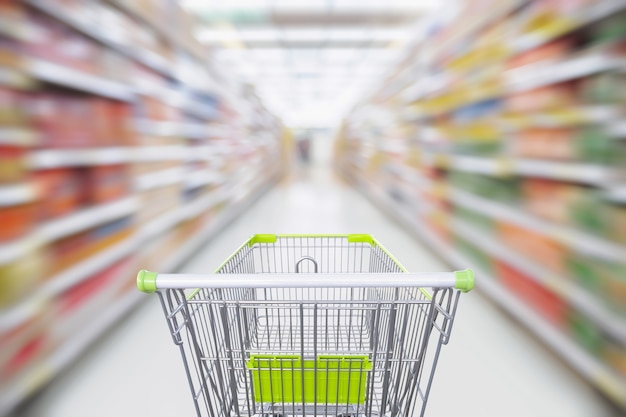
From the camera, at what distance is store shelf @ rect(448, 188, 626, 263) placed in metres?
1.61

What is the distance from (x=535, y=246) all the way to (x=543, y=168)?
0.46 m

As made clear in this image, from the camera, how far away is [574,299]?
1.80m

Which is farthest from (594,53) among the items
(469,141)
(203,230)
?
(203,230)

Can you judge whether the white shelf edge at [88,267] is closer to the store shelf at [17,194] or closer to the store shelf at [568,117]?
the store shelf at [17,194]

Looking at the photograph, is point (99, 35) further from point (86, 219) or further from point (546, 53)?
point (546, 53)

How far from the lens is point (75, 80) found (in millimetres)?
1943

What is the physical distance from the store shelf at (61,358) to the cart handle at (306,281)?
48.3 inches

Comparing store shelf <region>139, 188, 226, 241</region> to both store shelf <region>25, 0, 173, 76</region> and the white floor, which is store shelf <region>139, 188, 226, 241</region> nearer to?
the white floor

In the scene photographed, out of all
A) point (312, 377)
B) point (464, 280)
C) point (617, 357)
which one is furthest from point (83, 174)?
point (617, 357)

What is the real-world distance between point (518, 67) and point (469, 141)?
851mm

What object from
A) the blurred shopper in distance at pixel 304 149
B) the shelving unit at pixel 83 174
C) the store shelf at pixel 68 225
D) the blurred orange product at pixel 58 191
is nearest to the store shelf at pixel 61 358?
the shelving unit at pixel 83 174

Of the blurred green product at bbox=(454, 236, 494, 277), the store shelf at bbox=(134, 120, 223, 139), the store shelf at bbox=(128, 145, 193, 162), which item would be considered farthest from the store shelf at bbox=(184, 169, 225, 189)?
the blurred green product at bbox=(454, 236, 494, 277)

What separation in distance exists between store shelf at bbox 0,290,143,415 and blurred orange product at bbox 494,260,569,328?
2.53 m

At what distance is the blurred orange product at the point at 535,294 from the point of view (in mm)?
1968
